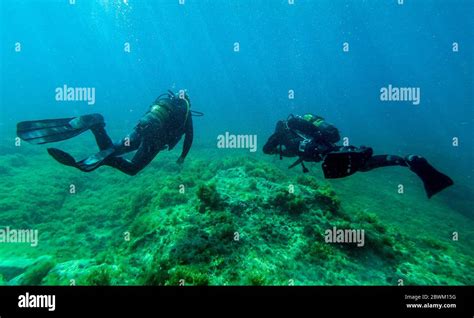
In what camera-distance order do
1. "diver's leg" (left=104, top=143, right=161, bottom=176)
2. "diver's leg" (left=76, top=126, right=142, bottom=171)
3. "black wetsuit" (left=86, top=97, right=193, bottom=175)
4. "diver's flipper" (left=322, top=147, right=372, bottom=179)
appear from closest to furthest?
"diver's leg" (left=76, top=126, right=142, bottom=171) < "diver's flipper" (left=322, top=147, right=372, bottom=179) < "diver's leg" (left=104, top=143, right=161, bottom=176) < "black wetsuit" (left=86, top=97, right=193, bottom=175)

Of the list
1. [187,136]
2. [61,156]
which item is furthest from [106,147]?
[187,136]

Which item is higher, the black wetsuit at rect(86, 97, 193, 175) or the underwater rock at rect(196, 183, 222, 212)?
the black wetsuit at rect(86, 97, 193, 175)

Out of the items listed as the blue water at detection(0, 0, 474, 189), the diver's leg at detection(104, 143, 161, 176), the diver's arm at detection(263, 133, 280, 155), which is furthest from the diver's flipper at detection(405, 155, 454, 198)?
the blue water at detection(0, 0, 474, 189)

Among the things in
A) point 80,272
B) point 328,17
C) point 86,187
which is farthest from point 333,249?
point 328,17

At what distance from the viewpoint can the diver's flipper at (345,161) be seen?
19.8 feet

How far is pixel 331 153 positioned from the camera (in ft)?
19.8

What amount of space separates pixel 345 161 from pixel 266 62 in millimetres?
181748

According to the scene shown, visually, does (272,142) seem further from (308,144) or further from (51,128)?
(51,128)

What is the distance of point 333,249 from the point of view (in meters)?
6.64

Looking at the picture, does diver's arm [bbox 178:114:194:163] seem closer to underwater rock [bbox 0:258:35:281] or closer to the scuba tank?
the scuba tank

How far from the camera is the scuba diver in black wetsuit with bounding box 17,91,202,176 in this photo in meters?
6.16

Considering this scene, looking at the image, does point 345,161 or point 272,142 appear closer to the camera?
point 345,161

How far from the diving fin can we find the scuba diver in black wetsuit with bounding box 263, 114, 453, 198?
4012 mm

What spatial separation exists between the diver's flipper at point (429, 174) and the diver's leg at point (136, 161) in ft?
18.2
